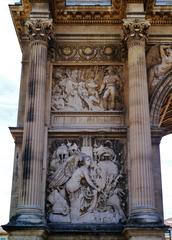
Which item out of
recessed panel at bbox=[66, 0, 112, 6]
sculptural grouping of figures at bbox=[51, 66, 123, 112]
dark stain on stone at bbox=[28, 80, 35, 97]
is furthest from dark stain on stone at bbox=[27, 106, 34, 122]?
recessed panel at bbox=[66, 0, 112, 6]

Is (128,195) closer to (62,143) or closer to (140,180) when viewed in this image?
(140,180)

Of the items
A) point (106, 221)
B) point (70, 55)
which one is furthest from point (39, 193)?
point (70, 55)

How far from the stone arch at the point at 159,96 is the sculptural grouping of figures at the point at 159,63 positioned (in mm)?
135

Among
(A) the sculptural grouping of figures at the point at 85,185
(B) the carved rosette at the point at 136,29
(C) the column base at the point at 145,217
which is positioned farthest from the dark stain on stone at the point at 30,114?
(C) the column base at the point at 145,217

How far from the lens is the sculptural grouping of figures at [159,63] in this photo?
50.3 ft

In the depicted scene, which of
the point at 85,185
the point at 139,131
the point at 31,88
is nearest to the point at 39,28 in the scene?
the point at 31,88

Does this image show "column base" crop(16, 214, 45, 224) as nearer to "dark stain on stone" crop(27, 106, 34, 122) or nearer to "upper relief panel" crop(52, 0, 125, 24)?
"dark stain on stone" crop(27, 106, 34, 122)

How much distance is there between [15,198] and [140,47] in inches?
239

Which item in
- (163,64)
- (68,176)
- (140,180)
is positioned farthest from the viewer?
(163,64)

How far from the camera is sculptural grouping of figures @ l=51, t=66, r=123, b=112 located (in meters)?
15.1

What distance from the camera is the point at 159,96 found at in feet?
49.8

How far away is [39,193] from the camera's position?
13.2 metres

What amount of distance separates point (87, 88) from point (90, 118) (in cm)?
110

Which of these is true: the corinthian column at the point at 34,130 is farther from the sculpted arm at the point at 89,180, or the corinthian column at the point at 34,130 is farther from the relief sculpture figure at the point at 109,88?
the relief sculpture figure at the point at 109,88
